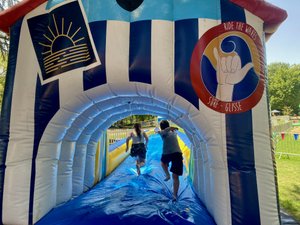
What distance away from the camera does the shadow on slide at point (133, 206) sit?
2.99 meters

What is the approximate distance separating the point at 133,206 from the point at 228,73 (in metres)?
2.03

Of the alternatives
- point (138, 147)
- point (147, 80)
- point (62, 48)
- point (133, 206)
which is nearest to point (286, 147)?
point (138, 147)

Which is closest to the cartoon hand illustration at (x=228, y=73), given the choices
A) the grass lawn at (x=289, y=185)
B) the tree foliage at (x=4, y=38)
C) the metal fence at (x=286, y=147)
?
the grass lawn at (x=289, y=185)

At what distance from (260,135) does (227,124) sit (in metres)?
0.33

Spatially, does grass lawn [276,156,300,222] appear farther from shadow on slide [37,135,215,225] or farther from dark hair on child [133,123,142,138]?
dark hair on child [133,123,142,138]

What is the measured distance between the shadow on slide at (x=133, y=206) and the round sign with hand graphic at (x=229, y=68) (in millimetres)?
1310

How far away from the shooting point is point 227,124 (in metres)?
2.65

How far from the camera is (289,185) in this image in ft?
17.3

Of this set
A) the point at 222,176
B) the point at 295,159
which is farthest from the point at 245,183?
the point at 295,159

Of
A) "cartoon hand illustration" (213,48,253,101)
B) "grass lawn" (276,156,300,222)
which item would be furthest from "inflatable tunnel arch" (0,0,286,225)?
"grass lawn" (276,156,300,222)

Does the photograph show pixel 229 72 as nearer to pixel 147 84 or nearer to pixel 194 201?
pixel 147 84

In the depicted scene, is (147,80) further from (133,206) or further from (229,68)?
(133,206)

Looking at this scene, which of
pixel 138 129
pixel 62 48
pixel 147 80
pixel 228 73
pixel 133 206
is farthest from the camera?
pixel 138 129

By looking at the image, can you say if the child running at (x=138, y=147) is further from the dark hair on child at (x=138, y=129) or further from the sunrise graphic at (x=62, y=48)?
the sunrise graphic at (x=62, y=48)
